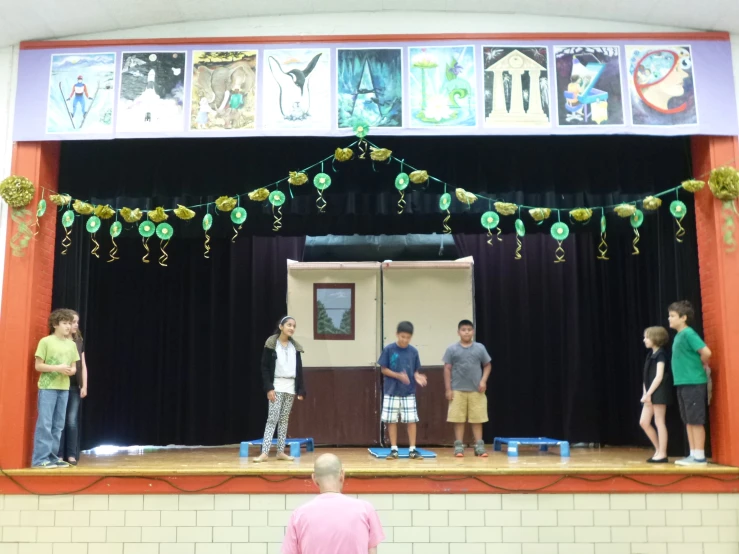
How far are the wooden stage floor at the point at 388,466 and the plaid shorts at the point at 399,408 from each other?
39 centimetres

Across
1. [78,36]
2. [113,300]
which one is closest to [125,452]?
[113,300]

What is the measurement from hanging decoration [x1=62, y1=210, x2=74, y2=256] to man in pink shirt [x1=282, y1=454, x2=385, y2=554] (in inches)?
156

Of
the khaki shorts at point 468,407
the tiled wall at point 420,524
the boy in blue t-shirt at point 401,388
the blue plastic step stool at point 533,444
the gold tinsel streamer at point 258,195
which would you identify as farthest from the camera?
the blue plastic step stool at point 533,444

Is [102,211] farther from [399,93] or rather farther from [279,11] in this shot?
[399,93]

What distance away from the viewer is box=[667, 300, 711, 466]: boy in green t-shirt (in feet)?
19.3

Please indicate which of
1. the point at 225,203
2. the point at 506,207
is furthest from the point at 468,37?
the point at 225,203

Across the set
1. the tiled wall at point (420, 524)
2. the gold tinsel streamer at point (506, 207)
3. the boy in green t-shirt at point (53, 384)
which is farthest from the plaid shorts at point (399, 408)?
the boy in green t-shirt at point (53, 384)

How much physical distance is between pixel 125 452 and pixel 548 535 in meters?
5.03

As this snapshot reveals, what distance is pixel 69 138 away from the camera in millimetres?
6148

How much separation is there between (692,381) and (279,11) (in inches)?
178

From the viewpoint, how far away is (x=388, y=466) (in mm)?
5945

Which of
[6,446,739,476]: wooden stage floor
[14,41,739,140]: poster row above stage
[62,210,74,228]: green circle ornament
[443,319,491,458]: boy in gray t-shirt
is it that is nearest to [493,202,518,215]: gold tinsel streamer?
[14,41,739,140]: poster row above stage

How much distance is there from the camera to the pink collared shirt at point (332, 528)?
119 inches

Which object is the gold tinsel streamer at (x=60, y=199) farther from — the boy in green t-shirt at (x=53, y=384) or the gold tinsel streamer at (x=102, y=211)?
the boy in green t-shirt at (x=53, y=384)
